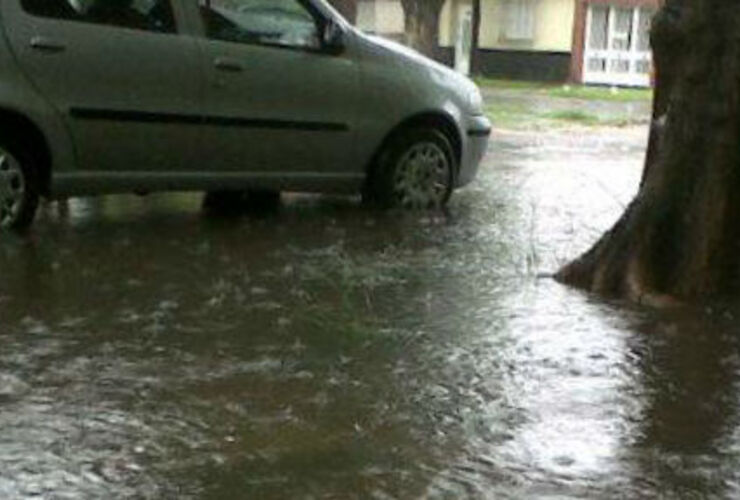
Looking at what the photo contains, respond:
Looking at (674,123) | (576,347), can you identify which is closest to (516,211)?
(674,123)

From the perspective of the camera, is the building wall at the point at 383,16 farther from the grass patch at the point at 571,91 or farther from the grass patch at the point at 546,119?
the grass patch at the point at 546,119

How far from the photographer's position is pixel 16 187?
8.79 metres

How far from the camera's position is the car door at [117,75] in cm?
861

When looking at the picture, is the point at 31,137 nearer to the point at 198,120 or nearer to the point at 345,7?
the point at 198,120

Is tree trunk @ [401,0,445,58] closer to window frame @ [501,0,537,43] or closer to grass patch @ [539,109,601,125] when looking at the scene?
grass patch @ [539,109,601,125]

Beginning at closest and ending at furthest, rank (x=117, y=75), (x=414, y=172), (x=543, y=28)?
(x=117, y=75) < (x=414, y=172) < (x=543, y=28)

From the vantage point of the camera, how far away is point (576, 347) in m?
6.44

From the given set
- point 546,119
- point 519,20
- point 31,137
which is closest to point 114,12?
point 31,137

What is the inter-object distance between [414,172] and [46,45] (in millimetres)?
3132

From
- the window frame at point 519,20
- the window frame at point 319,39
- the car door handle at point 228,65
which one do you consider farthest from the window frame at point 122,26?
the window frame at point 519,20

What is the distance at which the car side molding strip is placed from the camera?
8.85m

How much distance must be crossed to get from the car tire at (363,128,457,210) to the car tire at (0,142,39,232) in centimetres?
265

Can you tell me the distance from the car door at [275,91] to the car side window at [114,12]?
296mm

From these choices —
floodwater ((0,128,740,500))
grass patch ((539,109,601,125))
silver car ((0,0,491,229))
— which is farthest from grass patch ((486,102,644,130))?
floodwater ((0,128,740,500))
